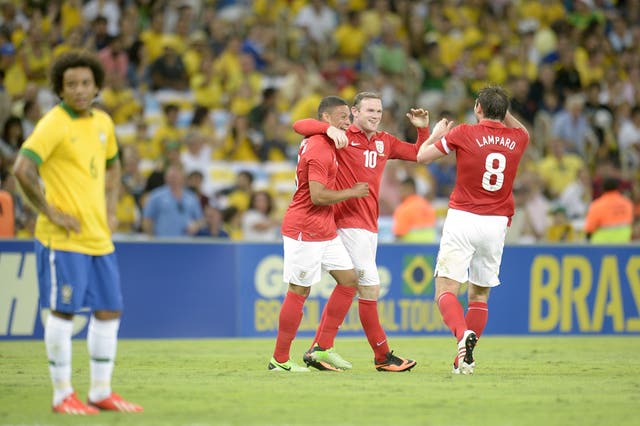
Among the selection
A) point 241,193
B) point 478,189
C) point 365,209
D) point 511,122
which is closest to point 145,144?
point 241,193

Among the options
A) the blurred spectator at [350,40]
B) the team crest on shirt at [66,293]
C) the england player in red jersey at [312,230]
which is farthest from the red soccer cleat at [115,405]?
the blurred spectator at [350,40]

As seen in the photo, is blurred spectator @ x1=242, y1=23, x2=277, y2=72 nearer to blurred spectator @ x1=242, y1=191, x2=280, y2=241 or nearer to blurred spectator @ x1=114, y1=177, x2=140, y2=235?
blurred spectator @ x1=242, y1=191, x2=280, y2=241

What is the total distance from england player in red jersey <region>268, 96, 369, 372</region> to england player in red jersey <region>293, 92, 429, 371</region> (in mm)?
151

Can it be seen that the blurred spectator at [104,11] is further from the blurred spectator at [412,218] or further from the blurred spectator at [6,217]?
the blurred spectator at [412,218]

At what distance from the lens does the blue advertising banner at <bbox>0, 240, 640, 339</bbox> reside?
15.1 metres

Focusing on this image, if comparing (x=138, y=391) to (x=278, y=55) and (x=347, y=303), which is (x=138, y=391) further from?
(x=278, y=55)

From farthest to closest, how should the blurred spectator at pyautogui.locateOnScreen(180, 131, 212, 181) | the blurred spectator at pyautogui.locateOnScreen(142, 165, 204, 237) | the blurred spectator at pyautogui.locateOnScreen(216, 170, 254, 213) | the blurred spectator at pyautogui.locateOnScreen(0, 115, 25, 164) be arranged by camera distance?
1. the blurred spectator at pyautogui.locateOnScreen(180, 131, 212, 181)
2. the blurred spectator at pyautogui.locateOnScreen(216, 170, 254, 213)
3. the blurred spectator at pyautogui.locateOnScreen(0, 115, 25, 164)
4. the blurred spectator at pyautogui.locateOnScreen(142, 165, 204, 237)

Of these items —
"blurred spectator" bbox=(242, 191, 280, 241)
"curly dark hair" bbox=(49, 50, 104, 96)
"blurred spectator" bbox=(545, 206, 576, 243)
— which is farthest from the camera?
"blurred spectator" bbox=(545, 206, 576, 243)

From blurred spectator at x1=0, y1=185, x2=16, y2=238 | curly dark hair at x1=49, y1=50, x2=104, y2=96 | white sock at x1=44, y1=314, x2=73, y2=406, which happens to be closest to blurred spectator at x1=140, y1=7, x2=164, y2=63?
blurred spectator at x1=0, y1=185, x2=16, y2=238

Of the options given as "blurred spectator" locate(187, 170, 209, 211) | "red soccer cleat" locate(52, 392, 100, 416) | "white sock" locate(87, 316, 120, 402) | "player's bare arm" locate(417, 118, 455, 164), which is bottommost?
"red soccer cleat" locate(52, 392, 100, 416)

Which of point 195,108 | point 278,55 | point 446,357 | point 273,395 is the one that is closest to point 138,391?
point 273,395

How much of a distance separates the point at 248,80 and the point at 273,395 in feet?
42.0

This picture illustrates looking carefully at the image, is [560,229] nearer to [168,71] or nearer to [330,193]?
[168,71]

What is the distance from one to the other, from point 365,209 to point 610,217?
785cm
